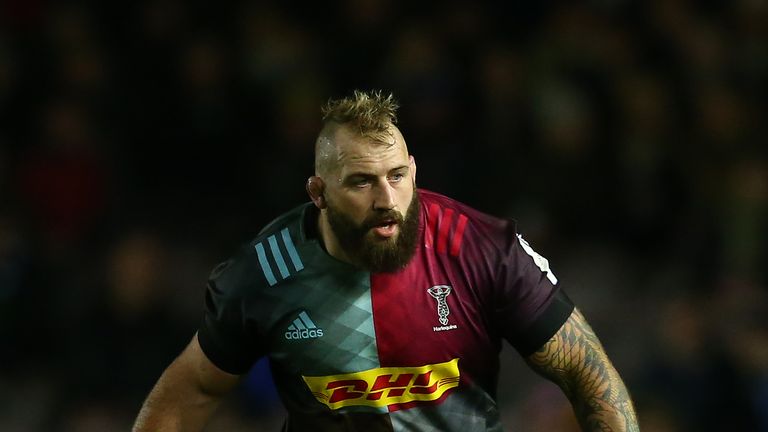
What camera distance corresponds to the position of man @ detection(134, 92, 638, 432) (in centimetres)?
388

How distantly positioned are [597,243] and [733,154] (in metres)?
1.01

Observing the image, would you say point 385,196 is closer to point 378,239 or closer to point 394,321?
point 378,239

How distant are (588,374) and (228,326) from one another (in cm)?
115

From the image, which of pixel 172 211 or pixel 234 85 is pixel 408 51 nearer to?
pixel 234 85

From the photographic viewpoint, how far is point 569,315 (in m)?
3.93

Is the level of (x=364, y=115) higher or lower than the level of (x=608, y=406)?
higher

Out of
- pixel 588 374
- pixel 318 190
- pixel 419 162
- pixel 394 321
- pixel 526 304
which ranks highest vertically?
pixel 318 190

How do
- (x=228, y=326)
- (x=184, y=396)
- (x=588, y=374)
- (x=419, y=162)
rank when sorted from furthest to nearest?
(x=419, y=162) < (x=184, y=396) < (x=228, y=326) < (x=588, y=374)

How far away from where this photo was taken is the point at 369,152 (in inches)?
150

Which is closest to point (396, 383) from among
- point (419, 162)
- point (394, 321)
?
point (394, 321)

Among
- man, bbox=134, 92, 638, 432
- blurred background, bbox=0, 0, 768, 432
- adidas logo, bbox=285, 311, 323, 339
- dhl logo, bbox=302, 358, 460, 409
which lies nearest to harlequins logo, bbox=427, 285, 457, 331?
man, bbox=134, 92, 638, 432

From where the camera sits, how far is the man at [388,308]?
3.88 m

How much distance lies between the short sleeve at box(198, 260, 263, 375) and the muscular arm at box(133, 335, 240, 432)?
77 millimetres


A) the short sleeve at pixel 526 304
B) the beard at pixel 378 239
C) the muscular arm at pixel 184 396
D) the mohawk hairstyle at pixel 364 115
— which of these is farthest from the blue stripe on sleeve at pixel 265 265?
the short sleeve at pixel 526 304
